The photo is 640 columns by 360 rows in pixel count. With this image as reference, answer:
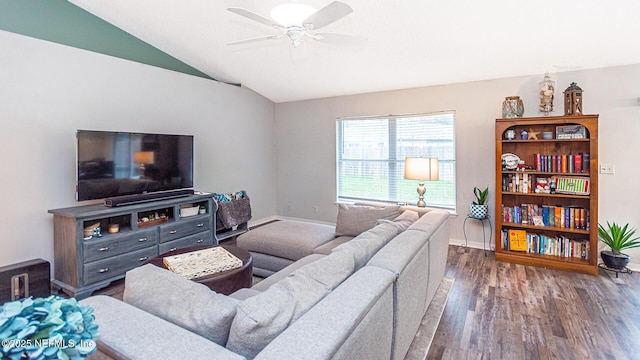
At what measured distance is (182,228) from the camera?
3.85m

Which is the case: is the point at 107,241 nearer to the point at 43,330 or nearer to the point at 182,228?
the point at 182,228

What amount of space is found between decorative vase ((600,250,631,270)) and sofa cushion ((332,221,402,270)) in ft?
9.11

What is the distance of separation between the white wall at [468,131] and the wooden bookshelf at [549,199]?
0.83ft

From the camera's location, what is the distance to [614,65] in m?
3.51

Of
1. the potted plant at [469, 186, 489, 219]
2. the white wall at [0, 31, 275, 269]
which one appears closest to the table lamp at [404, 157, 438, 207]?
the potted plant at [469, 186, 489, 219]

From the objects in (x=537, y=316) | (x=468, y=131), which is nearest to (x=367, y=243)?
(x=537, y=316)

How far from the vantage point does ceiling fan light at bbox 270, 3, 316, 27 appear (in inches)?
90.0

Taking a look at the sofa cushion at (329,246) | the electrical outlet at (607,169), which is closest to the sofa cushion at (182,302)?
the sofa cushion at (329,246)

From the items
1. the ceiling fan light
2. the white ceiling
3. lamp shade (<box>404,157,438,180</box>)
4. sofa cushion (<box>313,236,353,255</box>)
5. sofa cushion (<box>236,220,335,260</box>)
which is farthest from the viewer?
lamp shade (<box>404,157,438,180</box>)

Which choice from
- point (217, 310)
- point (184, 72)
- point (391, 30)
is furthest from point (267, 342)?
point (184, 72)

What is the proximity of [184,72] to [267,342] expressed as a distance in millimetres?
4509

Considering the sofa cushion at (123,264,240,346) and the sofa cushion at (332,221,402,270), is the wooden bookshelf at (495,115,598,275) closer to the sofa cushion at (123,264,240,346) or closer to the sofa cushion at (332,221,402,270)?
the sofa cushion at (332,221,402,270)

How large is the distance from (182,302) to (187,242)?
2.93 m

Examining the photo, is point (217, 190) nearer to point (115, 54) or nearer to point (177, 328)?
point (115, 54)
